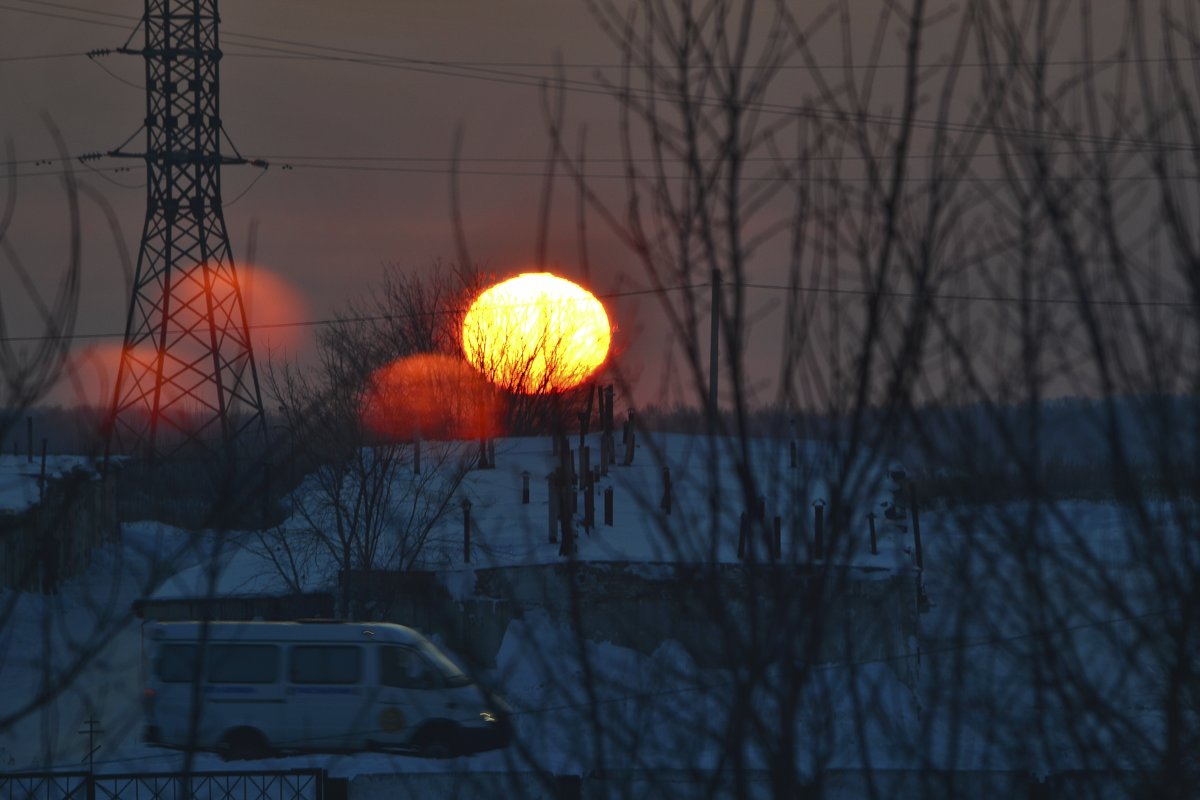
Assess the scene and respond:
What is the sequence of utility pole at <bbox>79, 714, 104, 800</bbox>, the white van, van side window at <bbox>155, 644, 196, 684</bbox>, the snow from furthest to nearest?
the snow
van side window at <bbox>155, 644, 196, 684</bbox>
the white van
utility pole at <bbox>79, 714, 104, 800</bbox>

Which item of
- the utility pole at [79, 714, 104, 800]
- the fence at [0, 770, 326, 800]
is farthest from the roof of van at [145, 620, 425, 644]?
the utility pole at [79, 714, 104, 800]

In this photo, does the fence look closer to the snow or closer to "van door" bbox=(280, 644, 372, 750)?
"van door" bbox=(280, 644, 372, 750)

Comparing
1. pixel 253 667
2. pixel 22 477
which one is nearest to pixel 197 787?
pixel 253 667

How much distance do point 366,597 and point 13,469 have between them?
965cm

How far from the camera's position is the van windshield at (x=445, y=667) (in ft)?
44.5

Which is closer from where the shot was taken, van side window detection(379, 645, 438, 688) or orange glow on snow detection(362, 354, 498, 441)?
van side window detection(379, 645, 438, 688)

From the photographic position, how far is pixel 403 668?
1363cm

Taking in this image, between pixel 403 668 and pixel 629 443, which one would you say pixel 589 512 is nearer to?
pixel 629 443

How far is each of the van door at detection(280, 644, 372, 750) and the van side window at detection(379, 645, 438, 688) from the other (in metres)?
0.26

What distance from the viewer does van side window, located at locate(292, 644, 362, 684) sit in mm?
13719

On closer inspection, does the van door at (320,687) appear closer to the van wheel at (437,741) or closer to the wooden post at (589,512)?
the van wheel at (437,741)

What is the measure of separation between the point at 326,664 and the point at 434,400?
1546 centimetres

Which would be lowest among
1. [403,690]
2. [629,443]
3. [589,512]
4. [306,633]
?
[403,690]

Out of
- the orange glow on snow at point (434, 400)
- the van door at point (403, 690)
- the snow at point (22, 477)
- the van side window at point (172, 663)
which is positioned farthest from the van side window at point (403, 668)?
the orange glow on snow at point (434, 400)
